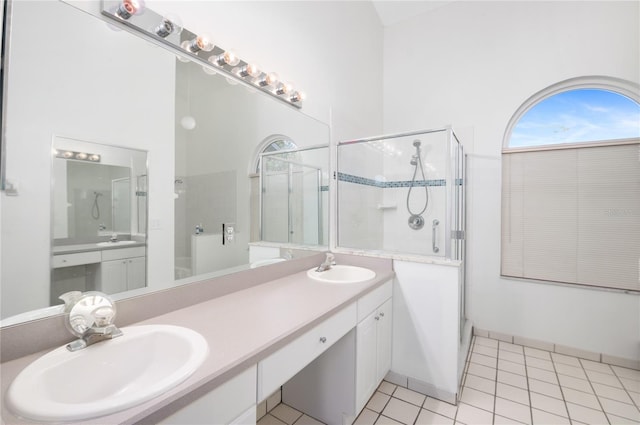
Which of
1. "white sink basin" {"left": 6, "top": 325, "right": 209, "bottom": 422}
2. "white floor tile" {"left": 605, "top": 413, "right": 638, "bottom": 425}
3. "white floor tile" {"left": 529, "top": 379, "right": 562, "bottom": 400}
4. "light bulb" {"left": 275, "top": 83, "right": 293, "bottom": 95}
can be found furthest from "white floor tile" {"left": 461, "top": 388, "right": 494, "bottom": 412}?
"light bulb" {"left": 275, "top": 83, "right": 293, "bottom": 95}

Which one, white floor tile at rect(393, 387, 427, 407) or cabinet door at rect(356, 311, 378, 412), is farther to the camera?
white floor tile at rect(393, 387, 427, 407)

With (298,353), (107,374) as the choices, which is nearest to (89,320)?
(107,374)

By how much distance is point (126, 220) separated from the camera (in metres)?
1.13

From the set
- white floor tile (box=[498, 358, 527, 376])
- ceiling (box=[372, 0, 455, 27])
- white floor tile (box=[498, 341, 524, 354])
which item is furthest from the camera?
ceiling (box=[372, 0, 455, 27])

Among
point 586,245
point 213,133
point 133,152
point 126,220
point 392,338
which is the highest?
point 213,133

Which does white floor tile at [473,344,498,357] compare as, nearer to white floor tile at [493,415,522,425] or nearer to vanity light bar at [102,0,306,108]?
white floor tile at [493,415,522,425]

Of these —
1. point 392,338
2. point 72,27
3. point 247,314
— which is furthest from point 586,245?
point 72,27

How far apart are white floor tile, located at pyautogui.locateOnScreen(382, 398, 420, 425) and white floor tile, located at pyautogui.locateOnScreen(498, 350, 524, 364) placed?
3.73ft

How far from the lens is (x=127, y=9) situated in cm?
109

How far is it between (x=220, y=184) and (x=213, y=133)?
0.26m

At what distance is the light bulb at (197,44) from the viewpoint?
4.33 ft

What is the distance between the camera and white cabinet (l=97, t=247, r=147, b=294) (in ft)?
3.51

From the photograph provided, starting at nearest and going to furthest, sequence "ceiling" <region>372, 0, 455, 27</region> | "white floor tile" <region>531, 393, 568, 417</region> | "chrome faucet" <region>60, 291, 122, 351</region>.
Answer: "chrome faucet" <region>60, 291, 122, 351</region> → "white floor tile" <region>531, 393, 568, 417</region> → "ceiling" <region>372, 0, 455, 27</region>

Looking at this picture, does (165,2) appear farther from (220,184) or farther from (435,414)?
(435,414)
